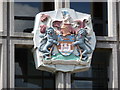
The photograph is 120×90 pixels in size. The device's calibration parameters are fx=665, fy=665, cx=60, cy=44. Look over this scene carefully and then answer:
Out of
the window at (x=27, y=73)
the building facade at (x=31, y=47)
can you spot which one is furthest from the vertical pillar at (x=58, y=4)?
the window at (x=27, y=73)

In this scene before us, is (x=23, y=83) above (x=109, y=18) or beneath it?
beneath

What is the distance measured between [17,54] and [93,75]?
10.4ft

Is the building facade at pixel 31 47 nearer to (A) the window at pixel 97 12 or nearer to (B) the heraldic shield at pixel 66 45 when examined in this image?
(A) the window at pixel 97 12

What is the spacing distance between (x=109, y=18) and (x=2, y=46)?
175 inches

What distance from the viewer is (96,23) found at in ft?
86.9

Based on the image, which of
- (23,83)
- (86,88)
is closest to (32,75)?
(23,83)

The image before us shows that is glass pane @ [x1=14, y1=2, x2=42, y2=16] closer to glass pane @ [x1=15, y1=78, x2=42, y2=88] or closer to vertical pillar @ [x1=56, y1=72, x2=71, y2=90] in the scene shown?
glass pane @ [x1=15, y1=78, x2=42, y2=88]

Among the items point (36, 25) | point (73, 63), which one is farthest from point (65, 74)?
point (36, 25)

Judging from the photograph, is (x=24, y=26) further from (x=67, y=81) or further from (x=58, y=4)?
(x=67, y=81)

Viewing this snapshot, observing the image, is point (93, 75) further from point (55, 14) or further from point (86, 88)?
point (55, 14)

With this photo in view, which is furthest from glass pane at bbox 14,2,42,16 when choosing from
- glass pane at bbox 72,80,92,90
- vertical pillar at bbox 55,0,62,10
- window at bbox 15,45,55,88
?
glass pane at bbox 72,80,92,90

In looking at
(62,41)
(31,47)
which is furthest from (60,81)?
(31,47)

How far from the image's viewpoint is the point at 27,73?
25719 mm

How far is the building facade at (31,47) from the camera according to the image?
25172 mm
